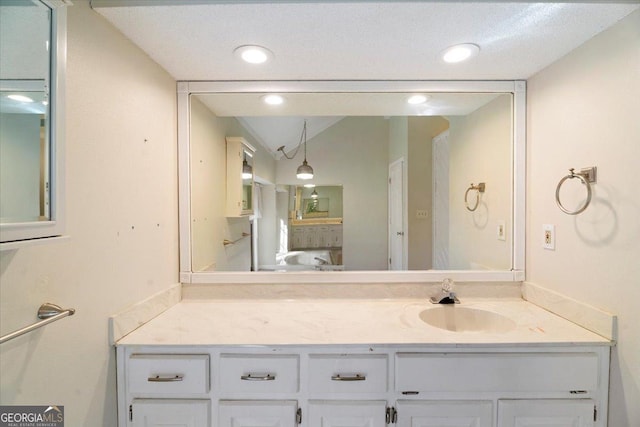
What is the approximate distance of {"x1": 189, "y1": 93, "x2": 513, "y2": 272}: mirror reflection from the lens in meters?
1.55

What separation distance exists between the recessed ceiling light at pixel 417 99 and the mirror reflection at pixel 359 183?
34mm

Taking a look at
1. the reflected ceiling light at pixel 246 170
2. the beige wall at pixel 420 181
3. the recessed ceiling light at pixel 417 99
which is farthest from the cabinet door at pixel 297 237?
the recessed ceiling light at pixel 417 99

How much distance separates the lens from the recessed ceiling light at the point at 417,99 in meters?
1.51

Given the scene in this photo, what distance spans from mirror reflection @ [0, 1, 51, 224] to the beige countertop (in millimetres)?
634

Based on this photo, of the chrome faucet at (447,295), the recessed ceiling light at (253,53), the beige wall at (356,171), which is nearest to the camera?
the recessed ceiling light at (253,53)

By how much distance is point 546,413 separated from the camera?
103cm

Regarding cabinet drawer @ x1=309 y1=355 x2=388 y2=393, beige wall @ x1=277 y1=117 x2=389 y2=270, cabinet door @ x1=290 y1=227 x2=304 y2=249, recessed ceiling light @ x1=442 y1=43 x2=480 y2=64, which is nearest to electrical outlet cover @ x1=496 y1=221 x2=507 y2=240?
beige wall @ x1=277 y1=117 x2=389 y2=270

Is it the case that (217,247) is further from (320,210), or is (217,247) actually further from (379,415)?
(379,415)

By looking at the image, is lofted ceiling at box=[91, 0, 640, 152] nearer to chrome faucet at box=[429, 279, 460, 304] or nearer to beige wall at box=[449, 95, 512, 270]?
beige wall at box=[449, 95, 512, 270]

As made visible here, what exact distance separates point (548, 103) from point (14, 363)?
2.16 meters

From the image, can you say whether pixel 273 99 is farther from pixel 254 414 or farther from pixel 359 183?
pixel 254 414

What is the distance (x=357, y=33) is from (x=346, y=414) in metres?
1.42

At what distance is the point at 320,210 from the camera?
173 centimetres

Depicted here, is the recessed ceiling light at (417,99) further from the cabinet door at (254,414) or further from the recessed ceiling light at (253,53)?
the cabinet door at (254,414)
